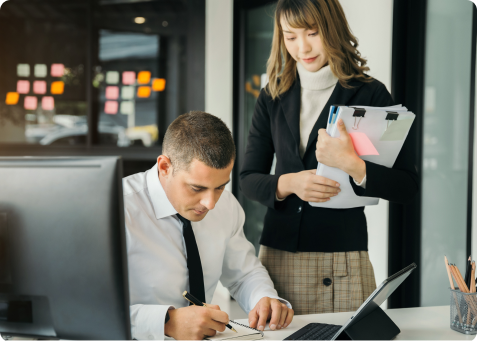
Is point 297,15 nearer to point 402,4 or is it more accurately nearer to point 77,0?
point 402,4

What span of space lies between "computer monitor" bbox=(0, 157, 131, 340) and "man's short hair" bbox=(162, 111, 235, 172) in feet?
1.47

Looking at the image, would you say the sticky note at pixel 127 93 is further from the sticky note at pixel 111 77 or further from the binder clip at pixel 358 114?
the binder clip at pixel 358 114

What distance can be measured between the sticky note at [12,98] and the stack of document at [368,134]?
310 cm

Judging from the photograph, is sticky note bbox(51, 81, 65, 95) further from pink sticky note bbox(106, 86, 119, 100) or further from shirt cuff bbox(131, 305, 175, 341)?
shirt cuff bbox(131, 305, 175, 341)

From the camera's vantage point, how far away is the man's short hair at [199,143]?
3.59 ft

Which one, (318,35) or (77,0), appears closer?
(318,35)

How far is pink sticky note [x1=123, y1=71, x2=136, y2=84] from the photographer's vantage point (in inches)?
142

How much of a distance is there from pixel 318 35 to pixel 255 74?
1.86 meters

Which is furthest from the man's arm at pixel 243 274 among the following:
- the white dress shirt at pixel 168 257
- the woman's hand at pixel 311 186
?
the woman's hand at pixel 311 186

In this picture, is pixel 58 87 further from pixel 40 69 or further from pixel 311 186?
pixel 311 186

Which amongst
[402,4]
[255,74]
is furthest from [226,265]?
[255,74]

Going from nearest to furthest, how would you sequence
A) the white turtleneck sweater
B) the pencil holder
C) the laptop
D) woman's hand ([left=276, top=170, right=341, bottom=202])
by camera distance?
the laptop
the pencil holder
woman's hand ([left=276, top=170, right=341, bottom=202])
the white turtleneck sweater

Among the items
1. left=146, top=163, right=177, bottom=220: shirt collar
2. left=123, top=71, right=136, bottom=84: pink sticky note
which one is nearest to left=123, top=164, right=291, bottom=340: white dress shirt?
left=146, top=163, right=177, bottom=220: shirt collar

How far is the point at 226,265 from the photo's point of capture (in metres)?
1.35
